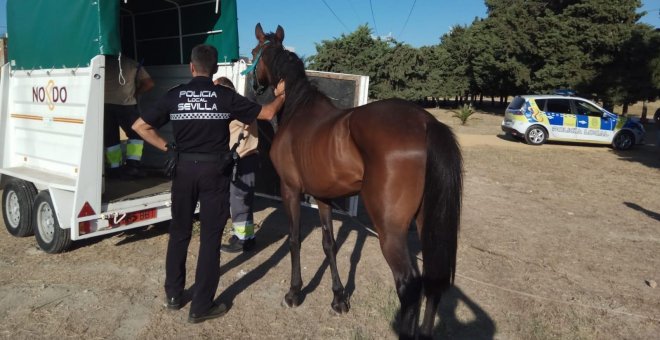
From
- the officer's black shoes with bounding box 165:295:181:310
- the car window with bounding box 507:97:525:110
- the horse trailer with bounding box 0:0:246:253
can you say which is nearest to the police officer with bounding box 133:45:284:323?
the officer's black shoes with bounding box 165:295:181:310

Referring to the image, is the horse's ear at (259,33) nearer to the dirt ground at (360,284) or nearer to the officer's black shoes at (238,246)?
the officer's black shoes at (238,246)

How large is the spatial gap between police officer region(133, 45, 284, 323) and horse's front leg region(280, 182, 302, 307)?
60cm

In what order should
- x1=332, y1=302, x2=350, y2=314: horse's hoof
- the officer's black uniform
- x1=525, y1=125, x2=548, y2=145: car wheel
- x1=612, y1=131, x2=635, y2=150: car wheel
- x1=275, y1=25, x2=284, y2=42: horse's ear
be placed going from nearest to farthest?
the officer's black uniform < x1=332, y1=302, x2=350, y2=314: horse's hoof < x1=275, y1=25, x2=284, y2=42: horse's ear < x1=612, y1=131, x2=635, y2=150: car wheel < x1=525, y1=125, x2=548, y2=145: car wheel

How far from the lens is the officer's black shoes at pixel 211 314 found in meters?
3.30

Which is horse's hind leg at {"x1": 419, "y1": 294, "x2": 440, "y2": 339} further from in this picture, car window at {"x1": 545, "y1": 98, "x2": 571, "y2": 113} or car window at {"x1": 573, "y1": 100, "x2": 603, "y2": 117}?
car window at {"x1": 573, "y1": 100, "x2": 603, "y2": 117}

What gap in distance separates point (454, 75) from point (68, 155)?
34.8 meters

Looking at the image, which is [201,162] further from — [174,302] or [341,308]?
[341,308]

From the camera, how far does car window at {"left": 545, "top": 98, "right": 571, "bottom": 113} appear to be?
14992 mm

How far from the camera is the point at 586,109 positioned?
15.0 meters

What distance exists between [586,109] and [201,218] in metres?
15.4

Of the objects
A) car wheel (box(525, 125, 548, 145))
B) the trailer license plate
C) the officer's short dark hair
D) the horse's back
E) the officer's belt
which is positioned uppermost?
the officer's short dark hair

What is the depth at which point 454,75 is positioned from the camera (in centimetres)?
3588

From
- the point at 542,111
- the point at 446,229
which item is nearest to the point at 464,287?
the point at 446,229

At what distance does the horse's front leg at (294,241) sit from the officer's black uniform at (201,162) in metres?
0.61
